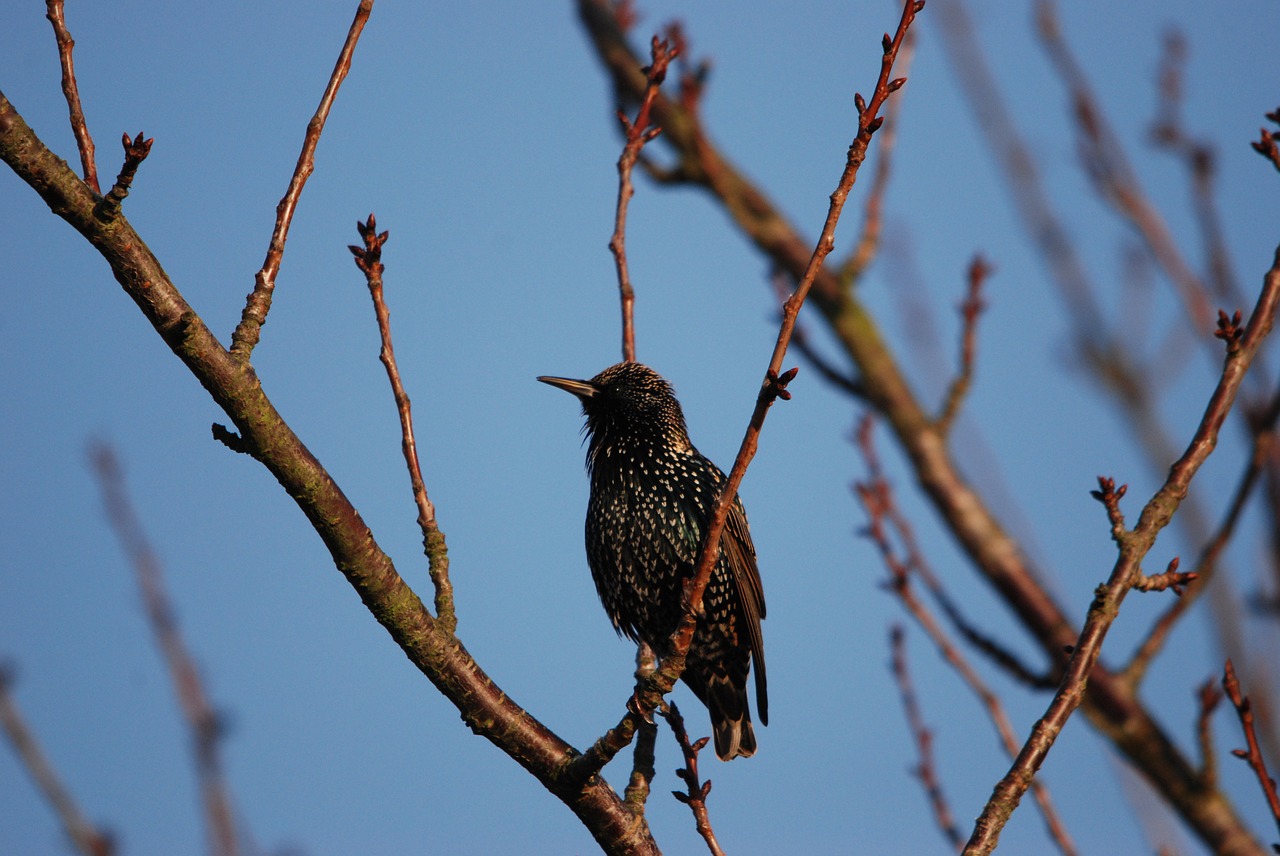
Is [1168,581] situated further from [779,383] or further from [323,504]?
[323,504]

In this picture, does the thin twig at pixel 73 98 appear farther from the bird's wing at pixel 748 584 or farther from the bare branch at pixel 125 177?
the bird's wing at pixel 748 584

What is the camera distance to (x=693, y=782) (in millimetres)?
3422

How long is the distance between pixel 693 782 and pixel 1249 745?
58.7 inches

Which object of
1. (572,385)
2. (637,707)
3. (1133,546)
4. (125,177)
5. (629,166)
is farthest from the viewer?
(572,385)

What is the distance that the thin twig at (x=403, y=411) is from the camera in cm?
330

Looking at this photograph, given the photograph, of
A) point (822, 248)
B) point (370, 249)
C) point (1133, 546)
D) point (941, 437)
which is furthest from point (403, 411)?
point (941, 437)

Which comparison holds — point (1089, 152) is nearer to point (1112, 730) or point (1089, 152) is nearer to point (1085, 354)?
point (1085, 354)

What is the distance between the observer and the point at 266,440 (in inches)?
105

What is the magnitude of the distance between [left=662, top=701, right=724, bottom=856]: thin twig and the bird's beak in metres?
2.14

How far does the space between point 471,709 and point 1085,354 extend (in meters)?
2.21

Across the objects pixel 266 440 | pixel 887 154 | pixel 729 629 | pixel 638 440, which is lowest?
pixel 266 440

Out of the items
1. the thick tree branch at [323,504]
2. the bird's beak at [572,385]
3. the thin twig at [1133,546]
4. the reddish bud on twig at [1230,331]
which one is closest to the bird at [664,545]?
the bird's beak at [572,385]

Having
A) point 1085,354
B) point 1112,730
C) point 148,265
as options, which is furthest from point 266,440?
point 1112,730

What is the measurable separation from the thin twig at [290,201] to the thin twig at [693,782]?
5.71 feet
